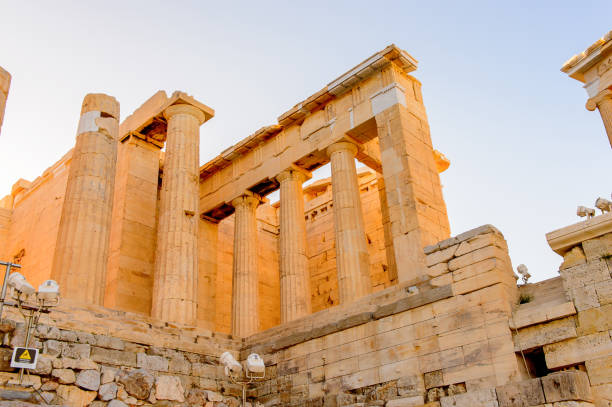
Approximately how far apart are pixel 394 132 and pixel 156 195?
33.6ft

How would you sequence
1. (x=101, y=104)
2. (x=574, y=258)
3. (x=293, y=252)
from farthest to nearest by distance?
(x=293, y=252), (x=101, y=104), (x=574, y=258)

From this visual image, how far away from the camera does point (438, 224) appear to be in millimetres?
19719

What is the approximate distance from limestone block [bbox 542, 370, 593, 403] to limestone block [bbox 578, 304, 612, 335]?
0.84 meters

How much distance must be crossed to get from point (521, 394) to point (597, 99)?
18.3 meters

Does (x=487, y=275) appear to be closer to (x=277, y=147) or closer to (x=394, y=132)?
(x=394, y=132)

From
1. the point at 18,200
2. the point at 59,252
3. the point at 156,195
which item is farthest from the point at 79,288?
the point at 18,200

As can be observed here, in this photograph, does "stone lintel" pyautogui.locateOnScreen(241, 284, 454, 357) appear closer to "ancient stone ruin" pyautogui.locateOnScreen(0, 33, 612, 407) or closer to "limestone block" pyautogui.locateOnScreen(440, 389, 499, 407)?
"ancient stone ruin" pyautogui.locateOnScreen(0, 33, 612, 407)

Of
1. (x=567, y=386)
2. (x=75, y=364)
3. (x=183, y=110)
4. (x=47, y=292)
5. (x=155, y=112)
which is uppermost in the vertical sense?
(x=155, y=112)

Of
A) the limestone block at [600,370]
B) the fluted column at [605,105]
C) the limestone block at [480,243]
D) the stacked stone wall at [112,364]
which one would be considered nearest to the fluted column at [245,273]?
the stacked stone wall at [112,364]

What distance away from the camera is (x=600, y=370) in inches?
429

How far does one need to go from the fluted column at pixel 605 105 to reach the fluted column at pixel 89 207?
61.1 feet

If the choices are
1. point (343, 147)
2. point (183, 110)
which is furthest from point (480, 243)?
point (183, 110)

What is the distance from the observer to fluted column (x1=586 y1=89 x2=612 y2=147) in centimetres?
2485

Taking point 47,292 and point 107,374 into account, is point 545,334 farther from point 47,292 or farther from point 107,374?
point 47,292
